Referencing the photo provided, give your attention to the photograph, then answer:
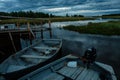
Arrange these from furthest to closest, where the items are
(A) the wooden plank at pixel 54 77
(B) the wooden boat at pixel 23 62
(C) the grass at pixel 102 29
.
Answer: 1. (C) the grass at pixel 102 29
2. (B) the wooden boat at pixel 23 62
3. (A) the wooden plank at pixel 54 77

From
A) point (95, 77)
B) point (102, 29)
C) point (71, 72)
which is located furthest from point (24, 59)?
point (102, 29)

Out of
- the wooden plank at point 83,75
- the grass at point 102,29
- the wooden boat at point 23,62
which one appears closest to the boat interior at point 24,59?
the wooden boat at point 23,62

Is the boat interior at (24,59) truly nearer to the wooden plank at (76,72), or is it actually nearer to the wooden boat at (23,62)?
the wooden boat at (23,62)

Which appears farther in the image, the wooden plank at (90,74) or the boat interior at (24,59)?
the boat interior at (24,59)

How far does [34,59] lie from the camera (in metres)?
12.6

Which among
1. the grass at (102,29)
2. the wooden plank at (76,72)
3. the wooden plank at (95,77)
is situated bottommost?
the grass at (102,29)

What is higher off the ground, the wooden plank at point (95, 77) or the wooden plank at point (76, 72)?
the wooden plank at point (76, 72)

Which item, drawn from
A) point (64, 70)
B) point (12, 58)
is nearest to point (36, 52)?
point (12, 58)

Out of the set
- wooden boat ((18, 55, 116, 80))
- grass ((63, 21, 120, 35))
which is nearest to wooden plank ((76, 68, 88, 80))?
wooden boat ((18, 55, 116, 80))

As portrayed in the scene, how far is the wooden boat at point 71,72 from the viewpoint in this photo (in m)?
7.63

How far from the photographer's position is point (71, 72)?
324 inches

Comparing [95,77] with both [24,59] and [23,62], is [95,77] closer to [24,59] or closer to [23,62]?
[23,62]

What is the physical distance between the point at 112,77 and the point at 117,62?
777 cm

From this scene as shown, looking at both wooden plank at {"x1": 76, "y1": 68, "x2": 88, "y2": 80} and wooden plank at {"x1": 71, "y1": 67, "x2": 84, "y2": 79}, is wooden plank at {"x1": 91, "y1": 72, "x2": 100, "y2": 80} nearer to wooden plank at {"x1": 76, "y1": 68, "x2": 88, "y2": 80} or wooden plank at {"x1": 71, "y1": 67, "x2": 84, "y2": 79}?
wooden plank at {"x1": 76, "y1": 68, "x2": 88, "y2": 80}
